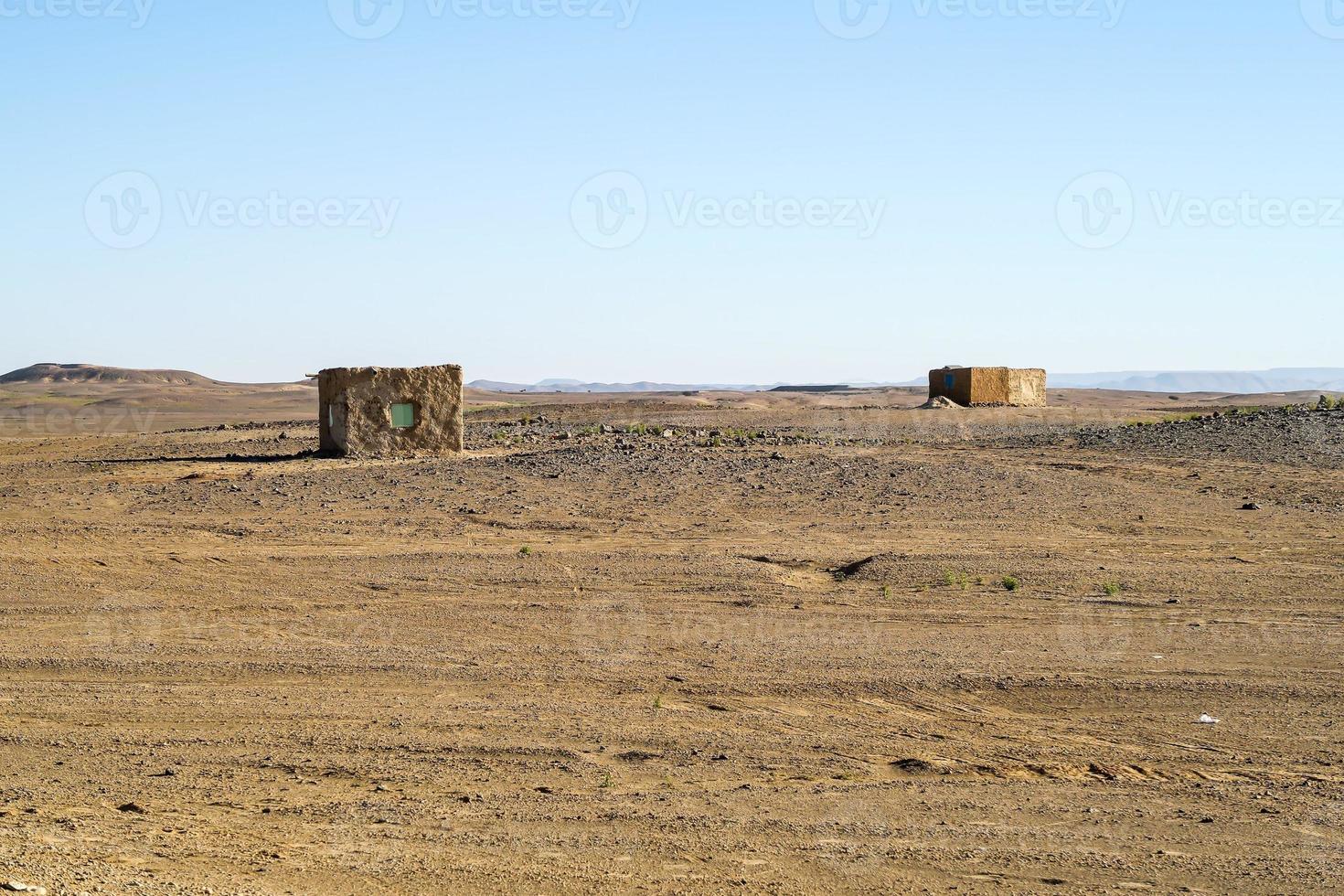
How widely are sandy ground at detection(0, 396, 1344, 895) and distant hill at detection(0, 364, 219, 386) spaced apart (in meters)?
100

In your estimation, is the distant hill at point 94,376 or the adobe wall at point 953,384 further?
the distant hill at point 94,376

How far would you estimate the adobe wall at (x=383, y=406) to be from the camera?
23891mm

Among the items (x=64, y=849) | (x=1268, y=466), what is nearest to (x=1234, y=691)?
(x=64, y=849)

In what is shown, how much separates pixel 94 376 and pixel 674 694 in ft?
391

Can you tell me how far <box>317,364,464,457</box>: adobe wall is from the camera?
78.4 ft

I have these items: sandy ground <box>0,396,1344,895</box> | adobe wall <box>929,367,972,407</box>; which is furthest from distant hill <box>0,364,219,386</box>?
sandy ground <box>0,396,1344,895</box>

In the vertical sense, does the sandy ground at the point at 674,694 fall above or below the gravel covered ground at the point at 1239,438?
below

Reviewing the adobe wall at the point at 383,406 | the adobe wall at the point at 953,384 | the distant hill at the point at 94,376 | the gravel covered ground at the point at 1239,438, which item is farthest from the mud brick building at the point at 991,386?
the distant hill at the point at 94,376

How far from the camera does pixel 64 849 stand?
577 centimetres

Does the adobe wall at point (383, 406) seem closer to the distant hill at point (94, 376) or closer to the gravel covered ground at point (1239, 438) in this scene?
the gravel covered ground at point (1239, 438)

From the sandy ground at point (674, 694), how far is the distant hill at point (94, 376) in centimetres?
10046

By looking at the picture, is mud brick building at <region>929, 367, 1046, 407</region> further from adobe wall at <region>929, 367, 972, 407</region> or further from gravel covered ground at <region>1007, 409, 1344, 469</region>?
→ gravel covered ground at <region>1007, 409, 1344, 469</region>

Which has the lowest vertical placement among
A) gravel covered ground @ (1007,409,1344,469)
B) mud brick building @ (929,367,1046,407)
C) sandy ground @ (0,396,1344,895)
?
sandy ground @ (0,396,1344,895)

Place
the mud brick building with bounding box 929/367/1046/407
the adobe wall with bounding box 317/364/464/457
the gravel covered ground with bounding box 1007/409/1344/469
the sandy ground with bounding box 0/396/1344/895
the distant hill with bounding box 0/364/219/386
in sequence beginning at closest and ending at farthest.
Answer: the sandy ground with bounding box 0/396/1344/895, the adobe wall with bounding box 317/364/464/457, the gravel covered ground with bounding box 1007/409/1344/469, the mud brick building with bounding box 929/367/1046/407, the distant hill with bounding box 0/364/219/386
